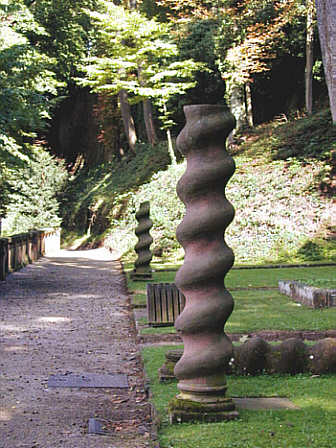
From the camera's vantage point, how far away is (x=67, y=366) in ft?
22.8

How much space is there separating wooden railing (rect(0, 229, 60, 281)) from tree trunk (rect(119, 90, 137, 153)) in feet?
30.0

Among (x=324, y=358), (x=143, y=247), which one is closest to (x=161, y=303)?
(x=324, y=358)

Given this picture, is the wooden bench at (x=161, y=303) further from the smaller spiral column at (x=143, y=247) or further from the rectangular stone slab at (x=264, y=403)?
the smaller spiral column at (x=143, y=247)

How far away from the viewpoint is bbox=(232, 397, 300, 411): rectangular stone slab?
497cm

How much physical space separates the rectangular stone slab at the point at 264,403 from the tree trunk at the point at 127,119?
1242 inches

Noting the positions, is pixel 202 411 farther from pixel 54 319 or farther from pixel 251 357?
pixel 54 319

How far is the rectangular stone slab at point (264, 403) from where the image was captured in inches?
196

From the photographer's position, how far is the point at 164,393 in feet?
A: 18.0

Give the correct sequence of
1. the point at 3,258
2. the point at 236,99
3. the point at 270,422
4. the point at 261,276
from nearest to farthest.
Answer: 1. the point at 270,422
2. the point at 261,276
3. the point at 3,258
4. the point at 236,99

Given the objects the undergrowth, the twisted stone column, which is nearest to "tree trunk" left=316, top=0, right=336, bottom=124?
the twisted stone column

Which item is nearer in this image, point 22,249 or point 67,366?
point 67,366

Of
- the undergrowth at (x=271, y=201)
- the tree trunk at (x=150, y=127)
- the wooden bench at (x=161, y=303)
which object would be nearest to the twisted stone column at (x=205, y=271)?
the wooden bench at (x=161, y=303)

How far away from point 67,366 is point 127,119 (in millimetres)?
29995

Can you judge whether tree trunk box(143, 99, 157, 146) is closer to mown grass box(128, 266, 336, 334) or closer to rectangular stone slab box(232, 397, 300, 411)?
mown grass box(128, 266, 336, 334)
